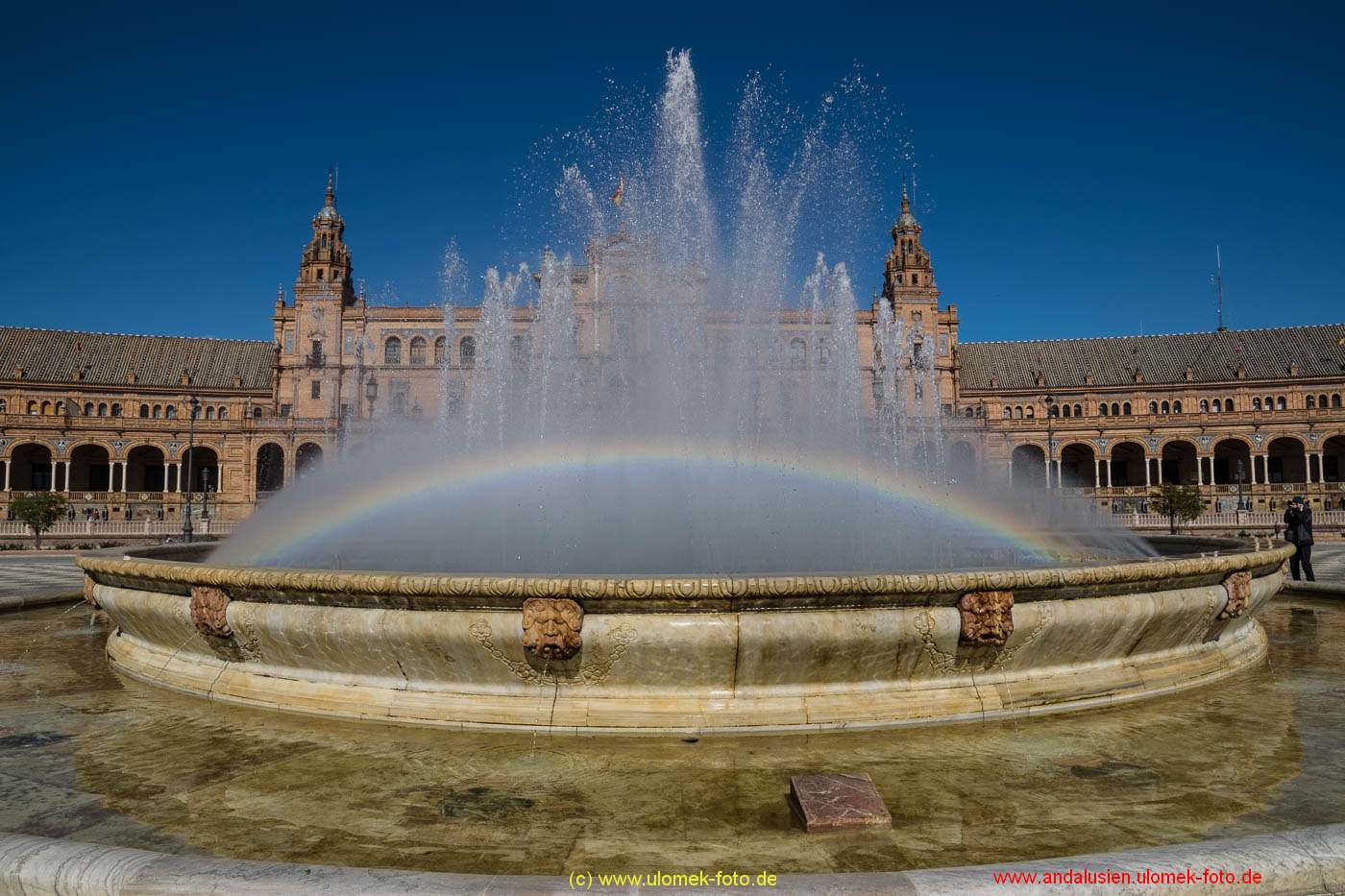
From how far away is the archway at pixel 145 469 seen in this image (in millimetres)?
61438

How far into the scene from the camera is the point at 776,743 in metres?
4.60

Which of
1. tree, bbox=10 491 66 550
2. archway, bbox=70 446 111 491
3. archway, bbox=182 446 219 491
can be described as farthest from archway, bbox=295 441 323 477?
tree, bbox=10 491 66 550

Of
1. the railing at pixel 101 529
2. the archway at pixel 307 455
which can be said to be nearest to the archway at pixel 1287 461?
the railing at pixel 101 529

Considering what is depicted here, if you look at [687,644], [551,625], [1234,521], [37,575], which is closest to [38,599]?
[37,575]

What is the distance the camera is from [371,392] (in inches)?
2473

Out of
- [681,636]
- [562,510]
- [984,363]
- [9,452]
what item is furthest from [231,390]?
[681,636]

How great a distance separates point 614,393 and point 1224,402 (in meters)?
64.0

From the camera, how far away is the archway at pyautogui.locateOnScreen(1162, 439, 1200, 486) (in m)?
62.2

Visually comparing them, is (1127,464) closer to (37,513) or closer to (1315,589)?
(1315,589)

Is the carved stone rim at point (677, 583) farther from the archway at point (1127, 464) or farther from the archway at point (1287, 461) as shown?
the archway at point (1287, 461)

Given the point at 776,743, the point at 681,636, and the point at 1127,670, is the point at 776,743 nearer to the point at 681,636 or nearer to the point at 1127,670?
the point at 681,636

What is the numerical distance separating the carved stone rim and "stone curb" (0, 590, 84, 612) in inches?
267

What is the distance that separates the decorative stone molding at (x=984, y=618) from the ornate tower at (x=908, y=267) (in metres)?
65.4

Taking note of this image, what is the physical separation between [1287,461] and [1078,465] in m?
13.4
